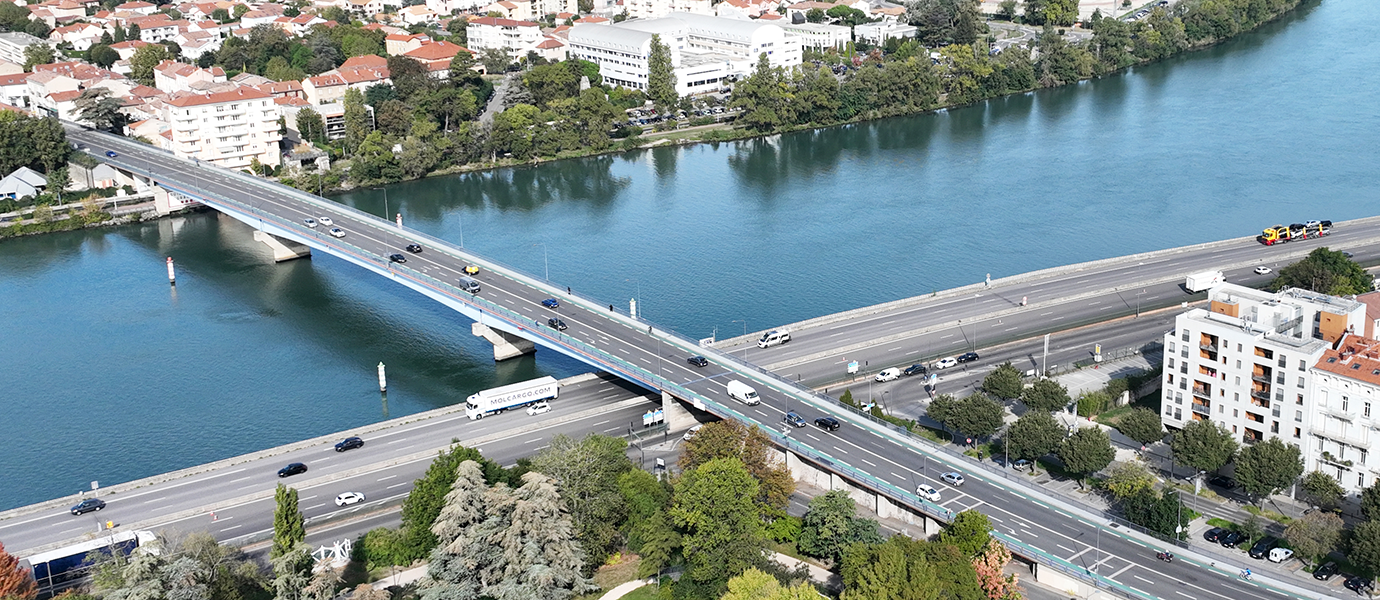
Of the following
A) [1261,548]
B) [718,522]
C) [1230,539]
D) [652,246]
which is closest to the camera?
[718,522]

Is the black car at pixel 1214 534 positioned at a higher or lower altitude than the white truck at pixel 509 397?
lower

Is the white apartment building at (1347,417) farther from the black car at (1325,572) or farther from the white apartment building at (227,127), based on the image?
the white apartment building at (227,127)

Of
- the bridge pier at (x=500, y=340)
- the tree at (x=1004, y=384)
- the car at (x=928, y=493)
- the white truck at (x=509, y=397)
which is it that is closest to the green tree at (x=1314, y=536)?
the car at (x=928, y=493)

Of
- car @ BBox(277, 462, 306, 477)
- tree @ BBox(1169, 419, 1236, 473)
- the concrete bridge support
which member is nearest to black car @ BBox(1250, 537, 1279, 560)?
tree @ BBox(1169, 419, 1236, 473)

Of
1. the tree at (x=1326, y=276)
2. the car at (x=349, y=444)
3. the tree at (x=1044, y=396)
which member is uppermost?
the tree at (x=1326, y=276)

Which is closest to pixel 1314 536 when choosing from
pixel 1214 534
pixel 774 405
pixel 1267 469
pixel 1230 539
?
pixel 1230 539

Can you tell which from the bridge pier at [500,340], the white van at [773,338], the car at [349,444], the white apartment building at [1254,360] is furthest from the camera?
the bridge pier at [500,340]

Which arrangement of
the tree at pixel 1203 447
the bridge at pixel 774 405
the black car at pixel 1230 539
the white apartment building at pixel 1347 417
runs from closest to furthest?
the bridge at pixel 774 405, the black car at pixel 1230 539, the white apartment building at pixel 1347 417, the tree at pixel 1203 447

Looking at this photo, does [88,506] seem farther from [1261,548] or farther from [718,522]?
[1261,548]
